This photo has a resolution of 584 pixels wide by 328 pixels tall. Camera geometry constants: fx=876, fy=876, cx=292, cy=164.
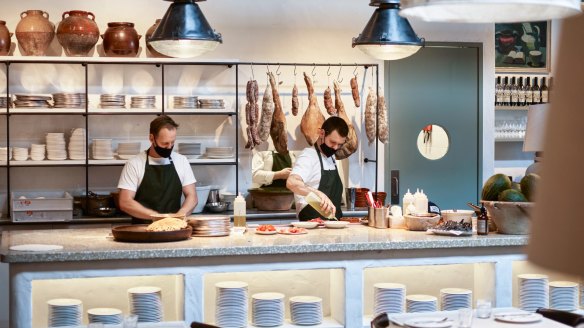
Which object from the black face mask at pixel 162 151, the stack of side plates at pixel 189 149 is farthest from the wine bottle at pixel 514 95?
the black face mask at pixel 162 151

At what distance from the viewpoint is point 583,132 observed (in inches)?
37.5

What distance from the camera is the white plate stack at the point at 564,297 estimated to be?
17.7 feet

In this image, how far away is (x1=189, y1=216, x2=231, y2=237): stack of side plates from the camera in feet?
17.8

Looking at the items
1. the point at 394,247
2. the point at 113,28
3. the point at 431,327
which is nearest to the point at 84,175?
the point at 113,28

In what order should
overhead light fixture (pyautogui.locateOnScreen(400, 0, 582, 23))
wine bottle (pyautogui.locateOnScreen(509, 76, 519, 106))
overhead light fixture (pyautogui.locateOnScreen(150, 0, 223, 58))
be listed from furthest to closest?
wine bottle (pyautogui.locateOnScreen(509, 76, 519, 106)) → overhead light fixture (pyautogui.locateOnScreen(150, 0, 223, 58)) → overhead light fixture (pyautogui.locateOnScreen(400, 0, 582, 23))

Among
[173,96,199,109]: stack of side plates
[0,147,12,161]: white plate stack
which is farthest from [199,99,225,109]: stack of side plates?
[0,147,12,161]: white plate stack

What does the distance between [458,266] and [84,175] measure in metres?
3.86

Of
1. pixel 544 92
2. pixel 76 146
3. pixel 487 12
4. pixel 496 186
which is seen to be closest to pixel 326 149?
pixel 496 186

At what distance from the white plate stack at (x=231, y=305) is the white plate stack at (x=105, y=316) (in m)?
0.56

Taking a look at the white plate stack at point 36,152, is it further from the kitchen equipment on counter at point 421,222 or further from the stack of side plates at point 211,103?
the kitchen equipment on counter at point 421,222

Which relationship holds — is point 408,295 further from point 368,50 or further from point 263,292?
point 368,50

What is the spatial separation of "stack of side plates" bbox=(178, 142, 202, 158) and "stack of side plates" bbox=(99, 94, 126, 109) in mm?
655

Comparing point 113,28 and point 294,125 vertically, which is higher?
point 113,28

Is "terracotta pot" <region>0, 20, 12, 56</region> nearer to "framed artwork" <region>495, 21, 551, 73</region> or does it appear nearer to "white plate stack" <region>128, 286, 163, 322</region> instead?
"white plate stack" <region>128, 286, 163, 322</region>
